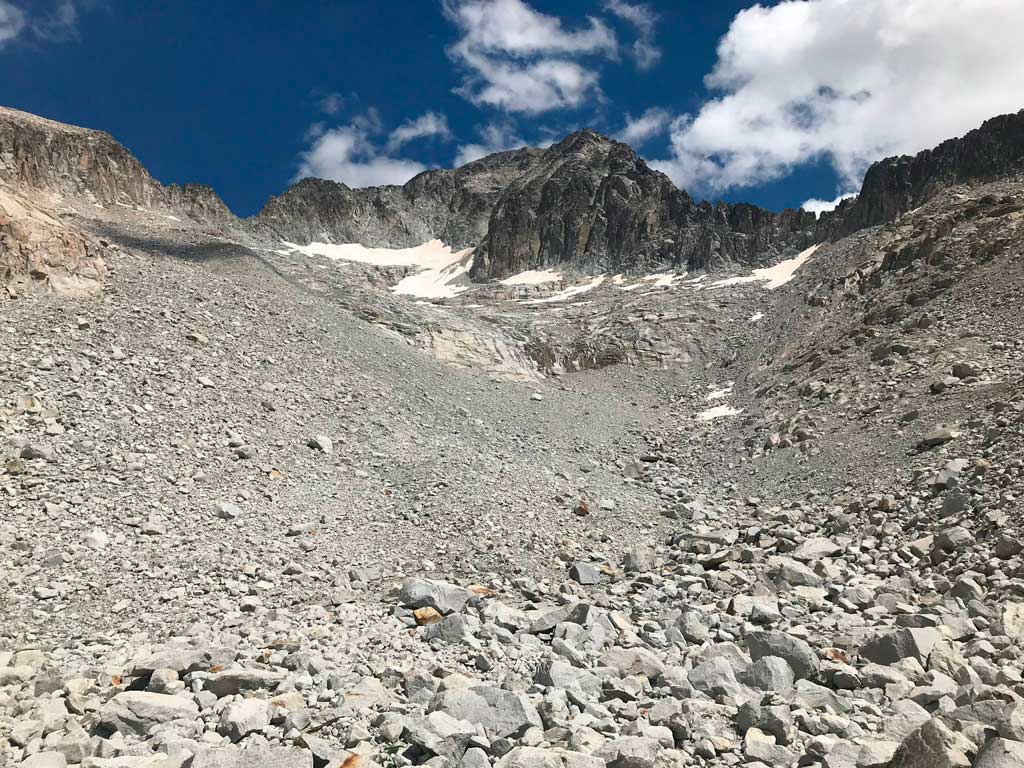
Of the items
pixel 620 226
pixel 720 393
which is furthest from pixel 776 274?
pixel 720 393

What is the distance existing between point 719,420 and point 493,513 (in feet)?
50.1

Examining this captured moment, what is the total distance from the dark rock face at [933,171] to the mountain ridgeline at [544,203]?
99 mm

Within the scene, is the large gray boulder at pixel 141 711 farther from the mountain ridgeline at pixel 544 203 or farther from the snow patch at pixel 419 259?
the snow patch at pixel 419 259

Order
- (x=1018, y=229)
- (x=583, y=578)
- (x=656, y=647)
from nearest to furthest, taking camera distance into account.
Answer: (x=656, y=647) < (x=583, y=578) < (x=1018, y=229)

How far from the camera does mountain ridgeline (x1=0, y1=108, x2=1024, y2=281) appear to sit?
45344mm

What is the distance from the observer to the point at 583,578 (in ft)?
37.7

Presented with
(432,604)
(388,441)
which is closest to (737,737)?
(432,604)

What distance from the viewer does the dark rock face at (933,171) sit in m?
39.7

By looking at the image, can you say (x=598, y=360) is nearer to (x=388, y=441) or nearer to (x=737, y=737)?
(x=388, y=441)

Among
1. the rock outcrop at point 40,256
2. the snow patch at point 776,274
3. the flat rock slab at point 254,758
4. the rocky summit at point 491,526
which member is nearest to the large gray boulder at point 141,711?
the rocky summit at point 491,526

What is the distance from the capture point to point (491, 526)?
528 inches

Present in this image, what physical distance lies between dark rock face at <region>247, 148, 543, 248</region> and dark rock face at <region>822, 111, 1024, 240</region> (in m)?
51.6

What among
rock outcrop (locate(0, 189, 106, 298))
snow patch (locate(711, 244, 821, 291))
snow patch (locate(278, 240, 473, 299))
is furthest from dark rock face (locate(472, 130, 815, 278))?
rock outcrop (locate(0, 189, 106, 298))

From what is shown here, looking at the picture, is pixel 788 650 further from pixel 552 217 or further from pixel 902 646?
pixel 552 217
